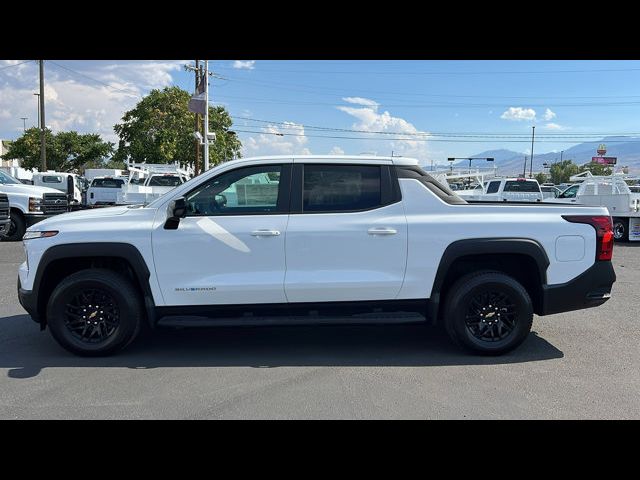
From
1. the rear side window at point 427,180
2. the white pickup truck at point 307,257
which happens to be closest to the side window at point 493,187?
the white pickup truck at point 307,257

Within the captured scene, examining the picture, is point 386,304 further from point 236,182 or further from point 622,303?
point 622,303

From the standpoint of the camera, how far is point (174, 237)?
4.76 meters

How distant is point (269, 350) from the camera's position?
206 inches

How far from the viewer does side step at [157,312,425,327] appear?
4809 mm

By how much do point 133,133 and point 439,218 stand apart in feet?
134

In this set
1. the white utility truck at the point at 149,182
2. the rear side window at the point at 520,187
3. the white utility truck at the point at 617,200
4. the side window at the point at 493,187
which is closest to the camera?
the white utility truck at the point at 617,200

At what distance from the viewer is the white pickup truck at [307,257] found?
4.77m

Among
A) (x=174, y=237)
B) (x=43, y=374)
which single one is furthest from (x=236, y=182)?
(x=43, y=374)

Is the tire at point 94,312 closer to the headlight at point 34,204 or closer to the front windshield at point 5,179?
the headlight at point 34,204

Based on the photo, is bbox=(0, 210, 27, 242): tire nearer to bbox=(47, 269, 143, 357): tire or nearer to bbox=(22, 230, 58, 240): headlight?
bbox=(22, 230, 58, 240): headlight

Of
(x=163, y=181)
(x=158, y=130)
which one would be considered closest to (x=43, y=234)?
(x=163, y=181)

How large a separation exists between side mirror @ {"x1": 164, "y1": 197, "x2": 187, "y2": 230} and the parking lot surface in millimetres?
1293

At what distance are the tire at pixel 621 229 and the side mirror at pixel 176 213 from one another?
14.5 meters

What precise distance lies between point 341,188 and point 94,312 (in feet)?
8.61
